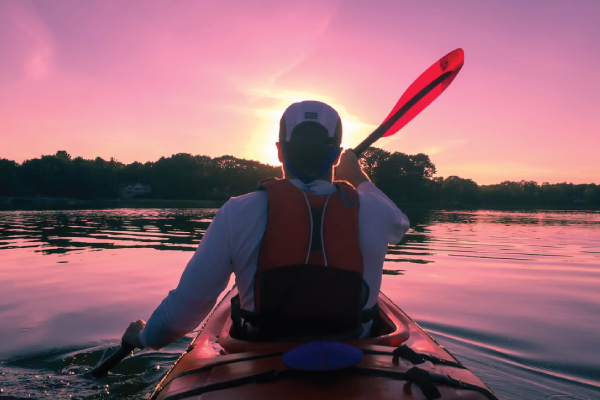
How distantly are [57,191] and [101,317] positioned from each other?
88438mm

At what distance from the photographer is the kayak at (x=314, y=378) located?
135 centimetres

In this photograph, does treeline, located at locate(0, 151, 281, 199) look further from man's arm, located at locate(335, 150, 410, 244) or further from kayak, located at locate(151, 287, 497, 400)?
kayak, located at locate(151, 287, 497, 400)

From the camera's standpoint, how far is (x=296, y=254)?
1709 millimetres

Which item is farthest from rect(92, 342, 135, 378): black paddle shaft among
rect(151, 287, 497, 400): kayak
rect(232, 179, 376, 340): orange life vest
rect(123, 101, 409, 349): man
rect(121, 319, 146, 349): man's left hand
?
rect(232, 179, 376, 340): orange life vest

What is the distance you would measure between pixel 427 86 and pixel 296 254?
312 centimetres

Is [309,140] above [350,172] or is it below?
above

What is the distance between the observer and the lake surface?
3354 millimetres

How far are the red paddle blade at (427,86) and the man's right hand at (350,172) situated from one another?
1977 mm

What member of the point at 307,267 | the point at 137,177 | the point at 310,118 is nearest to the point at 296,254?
the point at 307,267

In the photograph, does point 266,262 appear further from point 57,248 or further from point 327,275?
point 57,248

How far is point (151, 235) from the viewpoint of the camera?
14461 millimetres

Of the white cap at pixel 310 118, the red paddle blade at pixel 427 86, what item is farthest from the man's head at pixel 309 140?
the red paddle blade at pixel 427 86

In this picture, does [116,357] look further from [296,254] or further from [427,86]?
[427,86]

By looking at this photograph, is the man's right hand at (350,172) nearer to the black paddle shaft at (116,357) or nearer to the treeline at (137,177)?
the black paddle shaft at (116,357)
